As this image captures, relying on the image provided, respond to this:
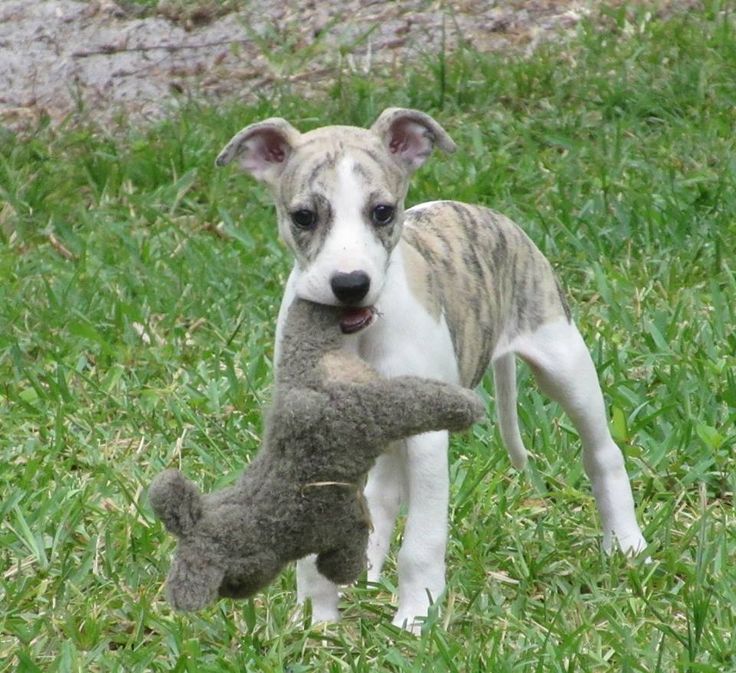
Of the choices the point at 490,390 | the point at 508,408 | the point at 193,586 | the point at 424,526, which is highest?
the point at 193,586

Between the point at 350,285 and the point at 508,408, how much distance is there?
1437 mm

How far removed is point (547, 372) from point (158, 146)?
385 cm

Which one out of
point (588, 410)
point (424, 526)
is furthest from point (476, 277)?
point (424, 526)

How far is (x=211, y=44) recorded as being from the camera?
9.76 metres

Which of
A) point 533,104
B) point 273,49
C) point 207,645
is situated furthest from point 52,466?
point 273,49

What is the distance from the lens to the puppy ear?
15.1 feet

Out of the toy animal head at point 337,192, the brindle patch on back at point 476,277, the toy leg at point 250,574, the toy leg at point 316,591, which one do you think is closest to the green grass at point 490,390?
the toy leg at point 316,591

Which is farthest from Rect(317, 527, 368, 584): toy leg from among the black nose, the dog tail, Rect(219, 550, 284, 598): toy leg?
the dog tail

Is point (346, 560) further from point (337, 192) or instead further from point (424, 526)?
point (337, 192)

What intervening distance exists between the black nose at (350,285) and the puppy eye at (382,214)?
0.90 ft

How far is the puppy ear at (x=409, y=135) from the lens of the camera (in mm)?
4617

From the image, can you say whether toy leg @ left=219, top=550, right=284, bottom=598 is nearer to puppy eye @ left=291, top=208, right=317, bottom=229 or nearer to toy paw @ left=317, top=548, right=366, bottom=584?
toy paw @ left=317, top=548, right=366, bottom=584

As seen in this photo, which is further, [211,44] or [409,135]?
[211,44]

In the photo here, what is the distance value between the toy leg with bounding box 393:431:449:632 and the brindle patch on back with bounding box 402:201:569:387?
0.38m
